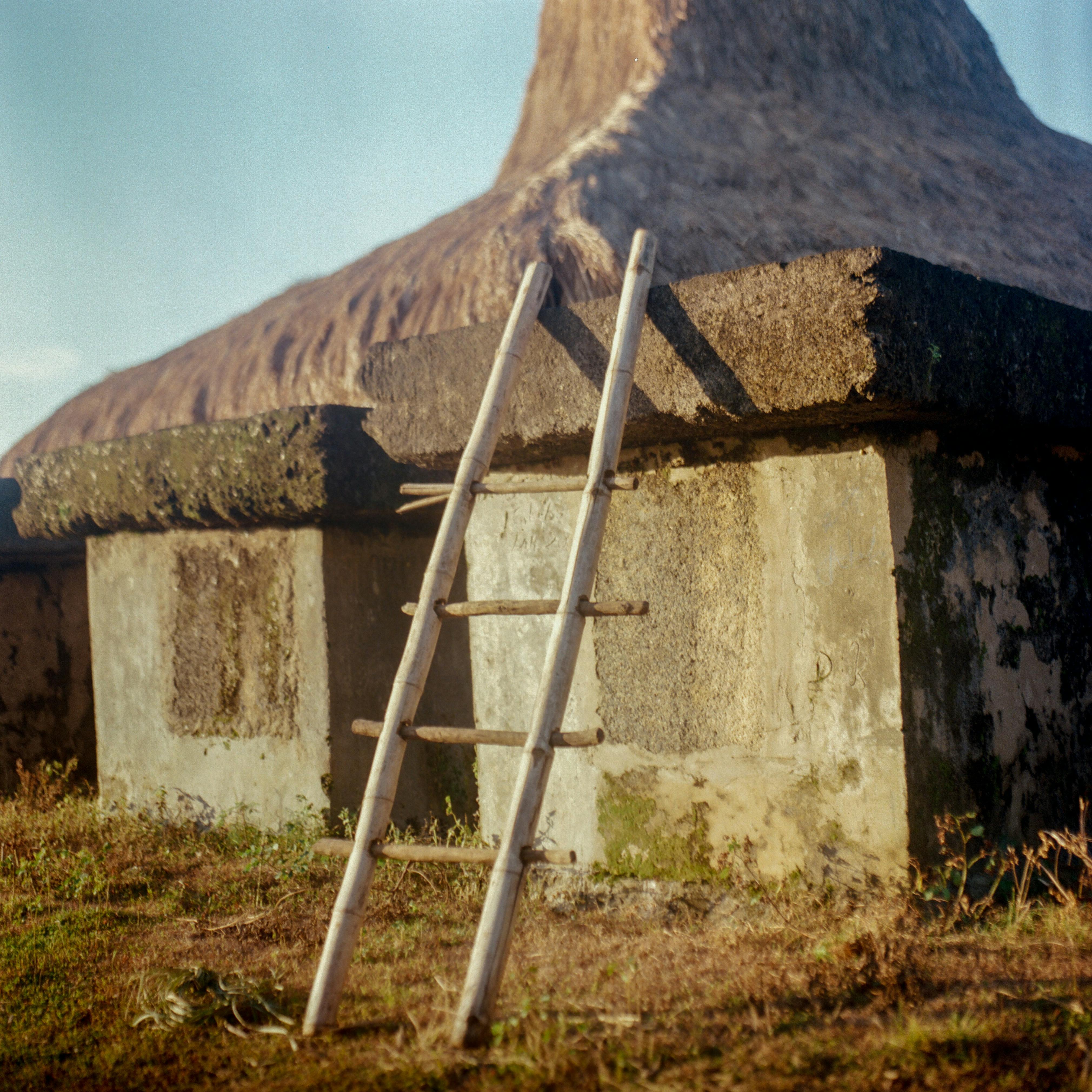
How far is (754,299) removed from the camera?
2.25 meters

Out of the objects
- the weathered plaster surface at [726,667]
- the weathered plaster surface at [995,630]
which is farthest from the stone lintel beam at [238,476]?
the weathered plaster surface at [995,630]

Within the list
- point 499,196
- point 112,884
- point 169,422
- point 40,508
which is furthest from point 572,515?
point 169,422

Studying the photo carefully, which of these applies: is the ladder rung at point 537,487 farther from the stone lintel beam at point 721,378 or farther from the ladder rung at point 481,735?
the ladder rung at point 481,735

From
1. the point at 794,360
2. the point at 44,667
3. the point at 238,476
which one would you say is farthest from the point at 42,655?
the point at 794,360

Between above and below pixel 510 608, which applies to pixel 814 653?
below

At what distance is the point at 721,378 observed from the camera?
7.52 feet

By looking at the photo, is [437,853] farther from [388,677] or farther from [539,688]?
[388,677]

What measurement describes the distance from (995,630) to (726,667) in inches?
24.3

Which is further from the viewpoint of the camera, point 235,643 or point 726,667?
point 235,643

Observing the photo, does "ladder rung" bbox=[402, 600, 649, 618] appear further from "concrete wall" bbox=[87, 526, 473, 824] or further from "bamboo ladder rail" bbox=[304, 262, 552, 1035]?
"concrete wall" bbox=[87, 526, 473, 824]

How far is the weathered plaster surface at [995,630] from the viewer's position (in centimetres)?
225

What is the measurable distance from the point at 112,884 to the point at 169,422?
4576 mm

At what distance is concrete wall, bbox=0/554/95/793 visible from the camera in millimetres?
4508

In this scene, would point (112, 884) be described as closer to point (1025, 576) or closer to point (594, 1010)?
point (594, 1010)
